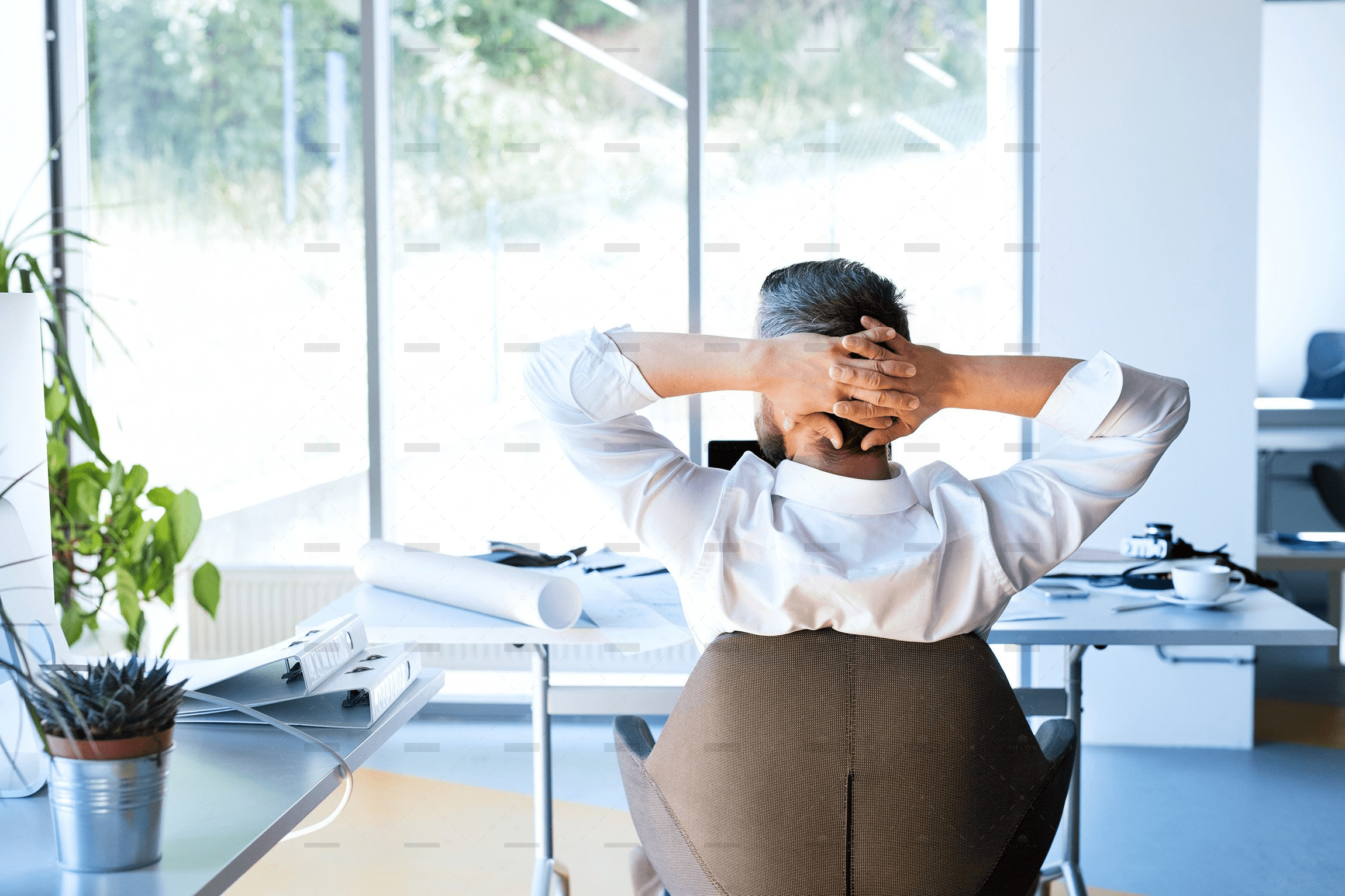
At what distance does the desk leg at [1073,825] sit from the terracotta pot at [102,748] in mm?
1694

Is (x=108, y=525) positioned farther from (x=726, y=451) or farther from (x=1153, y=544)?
(x=1153, y=544)

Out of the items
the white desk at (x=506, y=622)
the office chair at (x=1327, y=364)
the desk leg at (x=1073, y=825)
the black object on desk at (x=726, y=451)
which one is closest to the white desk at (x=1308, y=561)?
the office chair at (x=1327, y=364)

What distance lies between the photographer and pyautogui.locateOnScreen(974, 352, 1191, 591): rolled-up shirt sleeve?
1.13 metres

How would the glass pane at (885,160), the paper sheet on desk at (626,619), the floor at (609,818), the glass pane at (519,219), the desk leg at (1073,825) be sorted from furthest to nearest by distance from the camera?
the glass pane at (519,219), the glass pane at (885,160), the floor at (609,818), the desk leg at (1073,825), the paper sheet on desk at (626,619)

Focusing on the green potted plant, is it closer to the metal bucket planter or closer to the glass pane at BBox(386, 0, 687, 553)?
the metal bucket planter

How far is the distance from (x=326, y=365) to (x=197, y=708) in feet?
9.26

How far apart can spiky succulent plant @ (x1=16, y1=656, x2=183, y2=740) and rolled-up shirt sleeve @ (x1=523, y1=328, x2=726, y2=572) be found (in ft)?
1.54

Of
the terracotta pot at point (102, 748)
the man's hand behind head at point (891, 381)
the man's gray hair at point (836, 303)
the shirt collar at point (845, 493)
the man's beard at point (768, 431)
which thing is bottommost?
the terracotta pot at point (102, 748)

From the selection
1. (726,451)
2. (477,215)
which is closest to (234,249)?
(477,215)

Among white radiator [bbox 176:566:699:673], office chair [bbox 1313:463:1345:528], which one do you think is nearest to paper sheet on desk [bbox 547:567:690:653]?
white radiator [bbox 176:566:699:673]

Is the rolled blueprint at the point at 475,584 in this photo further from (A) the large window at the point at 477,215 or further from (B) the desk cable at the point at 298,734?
(A) the large window at the point at 477,215

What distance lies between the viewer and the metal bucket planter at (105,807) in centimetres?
83

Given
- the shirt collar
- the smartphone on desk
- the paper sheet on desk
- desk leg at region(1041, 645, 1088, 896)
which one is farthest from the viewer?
desk leg at region(1041, 645, 1088, 896)

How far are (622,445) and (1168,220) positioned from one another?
2.63 m
